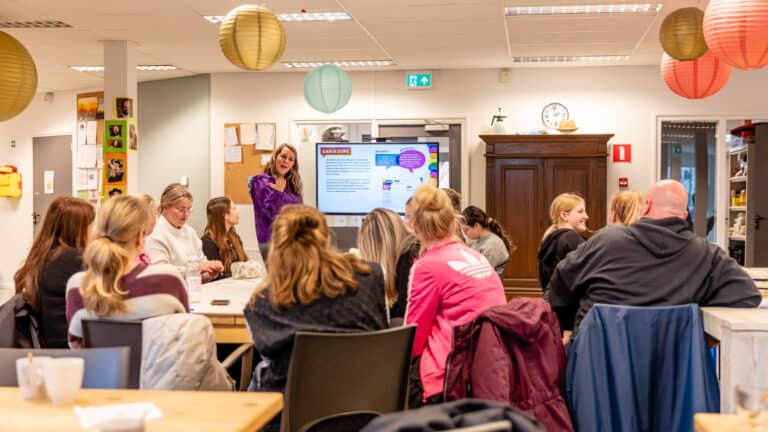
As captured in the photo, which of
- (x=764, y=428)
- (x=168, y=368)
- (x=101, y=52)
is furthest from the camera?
(x=101, y=52)

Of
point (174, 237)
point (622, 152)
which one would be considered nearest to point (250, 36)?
point (174, 237)

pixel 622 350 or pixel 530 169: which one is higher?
pixel 530 169

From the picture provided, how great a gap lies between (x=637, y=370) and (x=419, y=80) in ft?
20.6

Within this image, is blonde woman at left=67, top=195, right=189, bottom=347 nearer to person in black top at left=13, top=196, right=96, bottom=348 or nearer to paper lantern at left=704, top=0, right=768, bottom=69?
person in black top at left=13, top=196, right=96, bottom=348

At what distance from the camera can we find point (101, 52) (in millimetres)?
8008

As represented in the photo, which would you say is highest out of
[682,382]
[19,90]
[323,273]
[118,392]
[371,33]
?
[371,33]

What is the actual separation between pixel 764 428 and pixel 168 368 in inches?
65.2

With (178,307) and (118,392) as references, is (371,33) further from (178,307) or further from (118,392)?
(118,392)

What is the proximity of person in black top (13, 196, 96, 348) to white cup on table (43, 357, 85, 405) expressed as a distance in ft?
4.73

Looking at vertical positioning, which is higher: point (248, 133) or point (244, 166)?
point (248, 133)

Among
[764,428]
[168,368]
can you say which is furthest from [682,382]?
[168,368]

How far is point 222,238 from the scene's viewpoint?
18.0 feet

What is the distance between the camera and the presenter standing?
16.4 ft

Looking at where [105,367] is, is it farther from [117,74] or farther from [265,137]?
[265,137]
